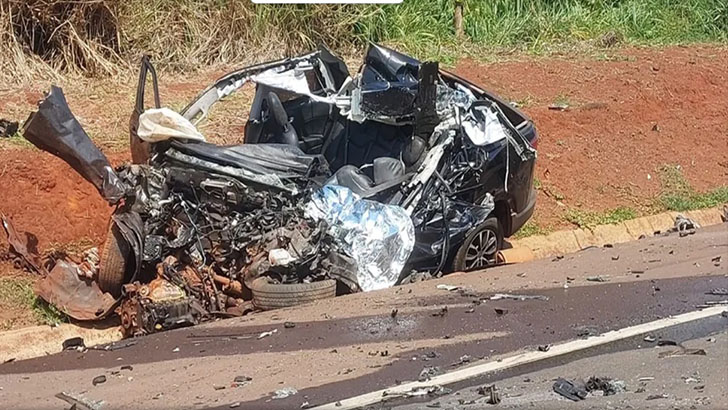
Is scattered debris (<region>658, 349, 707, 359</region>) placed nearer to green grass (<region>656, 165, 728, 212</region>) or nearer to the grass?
the grass

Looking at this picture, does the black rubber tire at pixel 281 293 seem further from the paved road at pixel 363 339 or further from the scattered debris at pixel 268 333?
the scattered debris at pixel 268 333

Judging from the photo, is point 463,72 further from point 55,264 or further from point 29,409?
point 29,409

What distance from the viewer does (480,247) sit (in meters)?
8.72

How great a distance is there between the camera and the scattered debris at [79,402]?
539 cm

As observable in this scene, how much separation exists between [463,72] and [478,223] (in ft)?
19.4

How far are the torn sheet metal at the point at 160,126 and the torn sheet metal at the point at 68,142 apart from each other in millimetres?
370

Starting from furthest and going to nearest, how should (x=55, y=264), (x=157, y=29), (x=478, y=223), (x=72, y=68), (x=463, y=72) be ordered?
(x=463, y=72), (x=157, y=29), (x=72, y=68), (x=478, y=223), (x=55, y=264)

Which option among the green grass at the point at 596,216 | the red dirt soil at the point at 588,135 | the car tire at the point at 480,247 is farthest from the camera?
the green grass at the point at 596,216


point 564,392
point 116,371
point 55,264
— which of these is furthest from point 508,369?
point 55,264

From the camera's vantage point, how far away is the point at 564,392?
17.7ft

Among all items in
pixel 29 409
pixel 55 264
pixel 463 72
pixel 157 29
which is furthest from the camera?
pixel 463 72

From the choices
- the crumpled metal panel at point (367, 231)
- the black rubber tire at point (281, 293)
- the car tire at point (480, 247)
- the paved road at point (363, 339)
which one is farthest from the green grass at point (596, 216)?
the black rubber tire at point (281, 293)

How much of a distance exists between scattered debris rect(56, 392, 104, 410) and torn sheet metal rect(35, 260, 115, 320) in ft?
6.37

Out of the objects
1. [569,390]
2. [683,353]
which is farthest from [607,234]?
[569,390]
